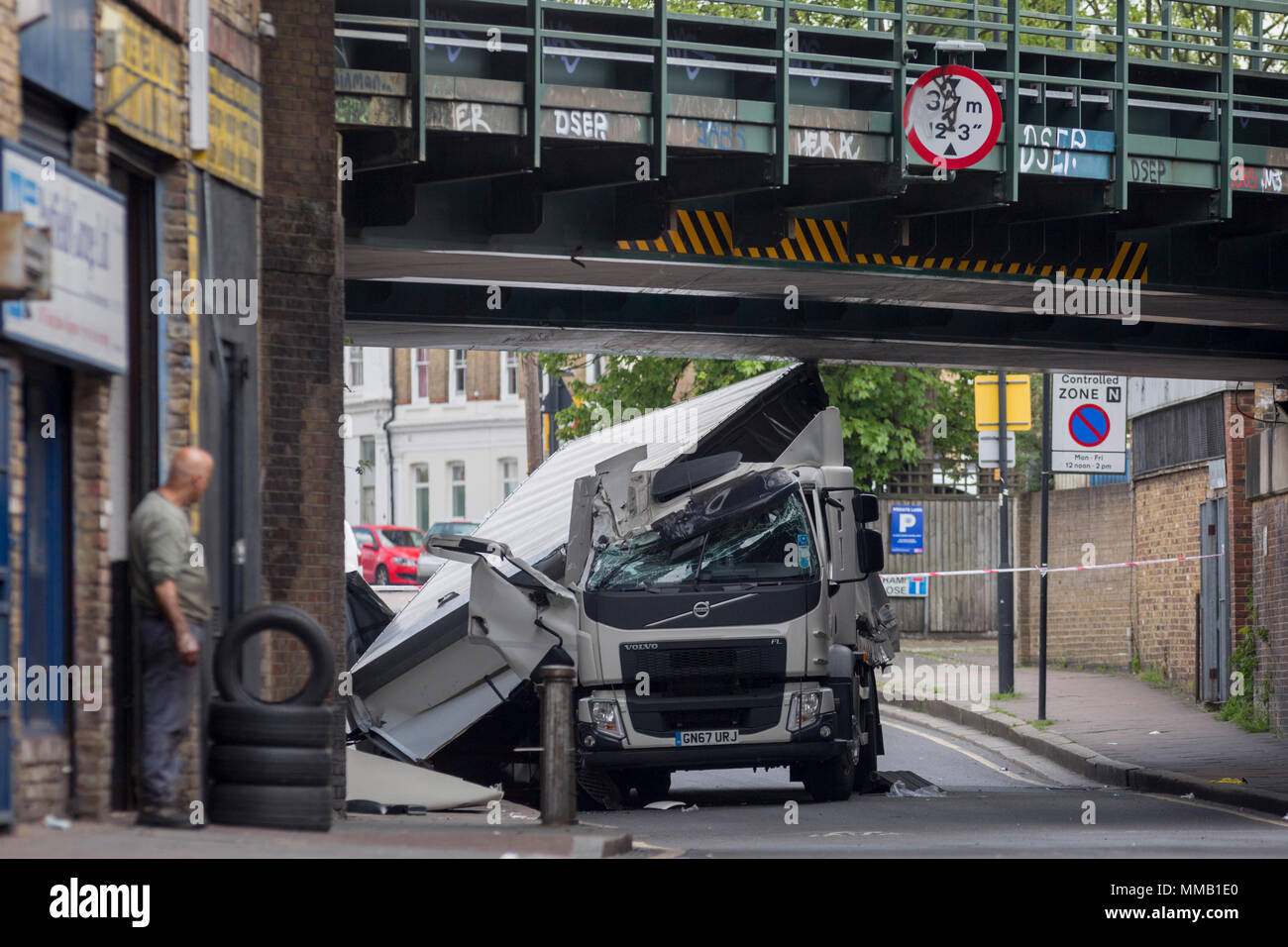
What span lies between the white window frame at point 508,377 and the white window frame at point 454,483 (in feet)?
8.17

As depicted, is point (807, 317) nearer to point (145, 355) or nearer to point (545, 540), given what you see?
point (545, 540)

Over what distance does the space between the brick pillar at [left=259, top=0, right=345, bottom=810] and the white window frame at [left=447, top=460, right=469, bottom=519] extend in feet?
159

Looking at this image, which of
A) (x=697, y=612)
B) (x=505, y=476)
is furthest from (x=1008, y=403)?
(x=505, y=476)

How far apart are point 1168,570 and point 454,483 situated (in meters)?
37.5

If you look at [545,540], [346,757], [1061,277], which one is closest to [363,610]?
[545,540]

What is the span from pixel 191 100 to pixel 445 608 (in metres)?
5.59

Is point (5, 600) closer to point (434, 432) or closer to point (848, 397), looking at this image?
point (848, 397)

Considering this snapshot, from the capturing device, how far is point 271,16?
13086 millimetres

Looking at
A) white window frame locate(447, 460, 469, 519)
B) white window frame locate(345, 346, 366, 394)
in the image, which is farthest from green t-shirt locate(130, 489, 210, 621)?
white window frame locate(345, 346, 366, 394)

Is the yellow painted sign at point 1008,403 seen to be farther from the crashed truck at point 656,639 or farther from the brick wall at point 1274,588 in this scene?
the crashed truck at point 656,639

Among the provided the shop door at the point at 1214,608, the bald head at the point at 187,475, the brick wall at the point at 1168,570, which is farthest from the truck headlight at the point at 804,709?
the brick wall at the point at 1168,570

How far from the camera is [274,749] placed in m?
10.4

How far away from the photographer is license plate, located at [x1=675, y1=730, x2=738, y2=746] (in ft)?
50.4

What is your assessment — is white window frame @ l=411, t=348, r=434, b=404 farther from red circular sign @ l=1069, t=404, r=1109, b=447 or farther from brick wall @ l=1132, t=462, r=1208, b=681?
red circular sign @ l=1069, t=404, r=1109, b=447
